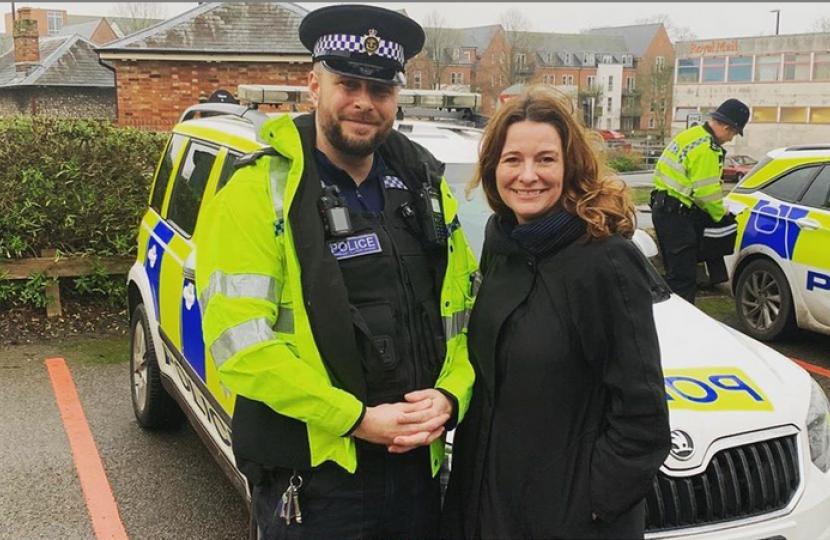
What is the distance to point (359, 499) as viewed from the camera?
215 cm

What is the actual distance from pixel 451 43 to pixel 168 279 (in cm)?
8070

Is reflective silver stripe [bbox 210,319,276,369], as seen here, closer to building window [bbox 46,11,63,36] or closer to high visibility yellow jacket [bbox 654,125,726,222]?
high visibility yellow jacket [bbox 654,125,726,222]

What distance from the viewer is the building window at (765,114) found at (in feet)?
187

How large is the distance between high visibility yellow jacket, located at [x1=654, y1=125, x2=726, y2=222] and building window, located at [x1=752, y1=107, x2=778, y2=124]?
2191 inches

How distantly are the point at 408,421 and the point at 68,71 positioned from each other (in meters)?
33.8

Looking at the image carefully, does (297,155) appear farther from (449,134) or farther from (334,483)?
(449,134)

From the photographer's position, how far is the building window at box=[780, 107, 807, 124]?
55.6 meters

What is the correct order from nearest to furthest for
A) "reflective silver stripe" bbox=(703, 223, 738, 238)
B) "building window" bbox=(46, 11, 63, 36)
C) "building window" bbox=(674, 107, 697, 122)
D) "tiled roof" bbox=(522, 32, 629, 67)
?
"reflective silver stripe" bbox=(703, 223, 738, 238) < "building window" bbox=(674, 107, 697, 122) < "building window" bbox=(46, 11, 63, 36) < "tiled roof" bbox=(522, 32, 629, 67)

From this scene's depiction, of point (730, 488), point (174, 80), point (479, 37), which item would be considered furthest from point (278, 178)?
point (479, 37)

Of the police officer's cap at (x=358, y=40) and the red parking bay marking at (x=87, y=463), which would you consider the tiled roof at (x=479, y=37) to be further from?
the police officer's cap at (x=358, y=40)

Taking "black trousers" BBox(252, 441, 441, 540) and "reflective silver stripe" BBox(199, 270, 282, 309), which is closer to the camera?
"reflective silver stripe" BBox(199, 270, 282, 309)

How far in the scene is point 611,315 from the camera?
1.99 meters

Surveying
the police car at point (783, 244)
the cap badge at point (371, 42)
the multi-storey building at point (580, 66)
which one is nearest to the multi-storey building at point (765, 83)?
the multi-storey building at point (580, 66)

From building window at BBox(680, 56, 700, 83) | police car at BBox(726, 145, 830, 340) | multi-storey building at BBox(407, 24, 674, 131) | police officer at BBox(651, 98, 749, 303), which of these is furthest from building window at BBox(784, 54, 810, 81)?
police officer at BBox(651, 98, 749, 303)
